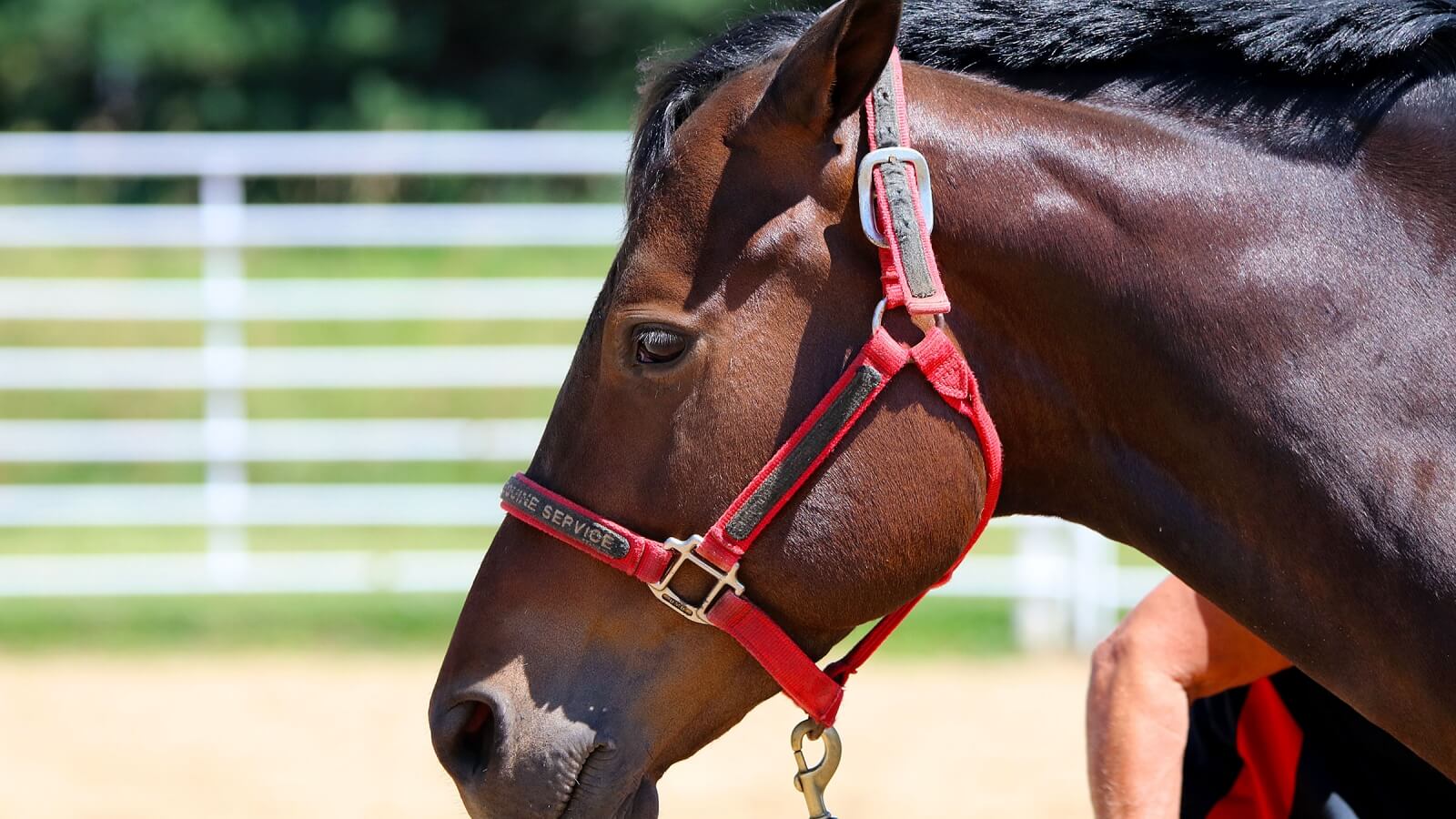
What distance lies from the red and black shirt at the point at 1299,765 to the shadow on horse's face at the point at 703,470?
0.84 meters

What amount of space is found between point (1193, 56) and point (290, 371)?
6.58m

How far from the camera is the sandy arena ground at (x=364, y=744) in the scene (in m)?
4.89

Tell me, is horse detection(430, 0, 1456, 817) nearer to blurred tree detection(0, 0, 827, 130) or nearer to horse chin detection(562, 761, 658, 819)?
horse chin detection(562, 761, 658, 819)

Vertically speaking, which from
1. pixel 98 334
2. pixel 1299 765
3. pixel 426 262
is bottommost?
pixel 426 262

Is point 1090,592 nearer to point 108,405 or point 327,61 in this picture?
point 108,405

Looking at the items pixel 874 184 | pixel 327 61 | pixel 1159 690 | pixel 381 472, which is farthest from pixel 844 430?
pixel 327 61

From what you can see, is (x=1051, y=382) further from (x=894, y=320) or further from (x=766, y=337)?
(x=766, y=337)

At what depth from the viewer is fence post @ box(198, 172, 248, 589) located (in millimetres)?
7230

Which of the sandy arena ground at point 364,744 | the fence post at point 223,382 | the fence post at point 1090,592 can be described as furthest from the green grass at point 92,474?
the fence post at point 1090,592

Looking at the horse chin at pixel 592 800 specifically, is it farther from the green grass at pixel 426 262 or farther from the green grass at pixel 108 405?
the green grass at pixel 426 262

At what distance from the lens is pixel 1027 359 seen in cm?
192

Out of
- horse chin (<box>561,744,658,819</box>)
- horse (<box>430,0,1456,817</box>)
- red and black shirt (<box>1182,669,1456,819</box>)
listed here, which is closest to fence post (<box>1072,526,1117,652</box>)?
red and black shirt (<box>1182,669,1456,819</box>)

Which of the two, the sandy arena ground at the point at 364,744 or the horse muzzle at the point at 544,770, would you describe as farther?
the sandy arena ground at the point at 364,744

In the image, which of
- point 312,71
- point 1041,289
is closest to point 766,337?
point 1041,289
